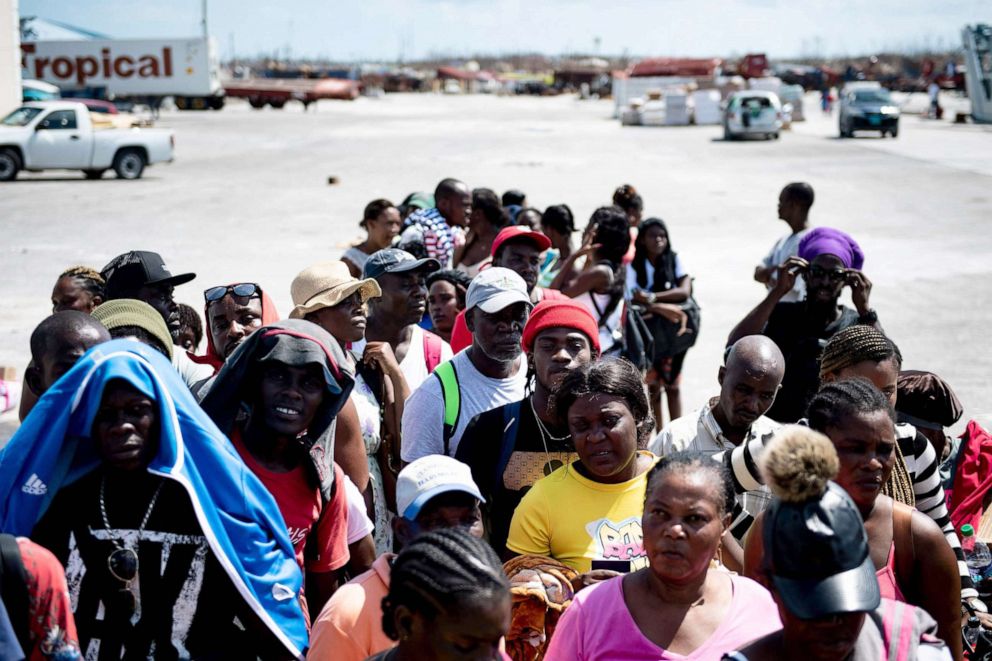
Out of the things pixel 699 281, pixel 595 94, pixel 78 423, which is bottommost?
pixel 699 281

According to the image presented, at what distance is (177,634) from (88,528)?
1.30 feet

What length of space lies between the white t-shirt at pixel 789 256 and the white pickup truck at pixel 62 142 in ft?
74.2

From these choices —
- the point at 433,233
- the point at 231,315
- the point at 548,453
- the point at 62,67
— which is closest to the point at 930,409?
the point at 548,453

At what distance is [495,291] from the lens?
488 cm

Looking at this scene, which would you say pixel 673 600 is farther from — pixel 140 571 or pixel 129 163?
pixel 129 163

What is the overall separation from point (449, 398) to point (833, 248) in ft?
9.09

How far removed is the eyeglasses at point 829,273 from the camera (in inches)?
234

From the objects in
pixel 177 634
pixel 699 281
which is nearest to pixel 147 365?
pixel 177 634

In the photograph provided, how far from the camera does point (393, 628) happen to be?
261cm

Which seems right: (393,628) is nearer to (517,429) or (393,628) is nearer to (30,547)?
(30,547)

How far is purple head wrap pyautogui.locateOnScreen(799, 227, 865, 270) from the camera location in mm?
6168

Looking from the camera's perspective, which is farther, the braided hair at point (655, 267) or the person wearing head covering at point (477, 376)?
the braided hair at point (655, 267)

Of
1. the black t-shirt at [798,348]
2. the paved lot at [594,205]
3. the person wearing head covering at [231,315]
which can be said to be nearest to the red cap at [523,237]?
the black t-shirt at [798,348]

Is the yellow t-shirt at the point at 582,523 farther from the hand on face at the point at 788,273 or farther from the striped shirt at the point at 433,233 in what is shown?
the striped shirt at the point at 433,233
